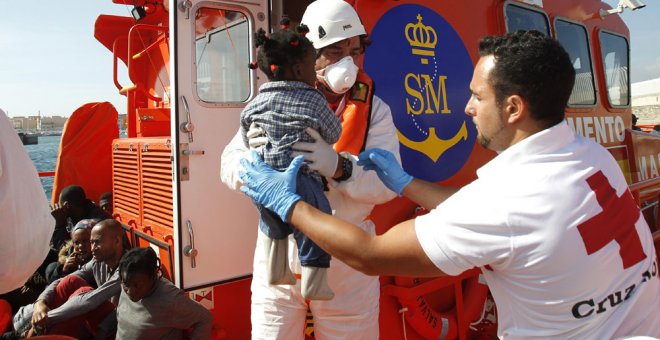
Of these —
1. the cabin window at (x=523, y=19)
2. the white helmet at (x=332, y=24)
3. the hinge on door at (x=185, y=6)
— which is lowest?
the white helmet at (x=332, y=24)

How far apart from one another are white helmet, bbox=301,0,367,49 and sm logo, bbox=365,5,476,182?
354mm

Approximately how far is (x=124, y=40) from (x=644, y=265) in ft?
14.9

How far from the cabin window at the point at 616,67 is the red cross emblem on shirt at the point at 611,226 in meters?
3.52

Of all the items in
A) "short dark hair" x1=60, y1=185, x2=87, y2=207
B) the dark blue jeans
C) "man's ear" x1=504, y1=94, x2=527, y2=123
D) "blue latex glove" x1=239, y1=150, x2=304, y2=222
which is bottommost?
"short dark hair" x1=60, y1=185, x2=87, y2=207

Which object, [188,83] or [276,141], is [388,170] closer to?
[276,141]

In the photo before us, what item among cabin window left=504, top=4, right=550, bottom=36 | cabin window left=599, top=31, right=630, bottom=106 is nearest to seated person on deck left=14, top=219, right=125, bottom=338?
cabin window left=504, top=4, right=550, bottom=36

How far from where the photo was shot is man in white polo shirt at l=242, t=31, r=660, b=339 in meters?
1.15

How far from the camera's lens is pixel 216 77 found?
2.71 meters

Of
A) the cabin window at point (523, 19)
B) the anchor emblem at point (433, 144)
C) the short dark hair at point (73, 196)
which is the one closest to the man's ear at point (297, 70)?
the anchor emblem at point (433, 144)

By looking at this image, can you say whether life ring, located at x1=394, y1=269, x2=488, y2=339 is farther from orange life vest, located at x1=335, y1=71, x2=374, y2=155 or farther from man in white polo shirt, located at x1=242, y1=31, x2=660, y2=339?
man in white polo shirt, located at x1=242, y1=31, x2=660, y2=339

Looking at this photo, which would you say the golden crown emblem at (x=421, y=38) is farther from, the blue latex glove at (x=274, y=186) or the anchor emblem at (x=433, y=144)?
the blue latex glove at (x=274, y=186)

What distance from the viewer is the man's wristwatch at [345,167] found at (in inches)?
73.3

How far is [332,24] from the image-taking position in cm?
207

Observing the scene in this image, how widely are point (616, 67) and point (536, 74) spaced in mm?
4059
